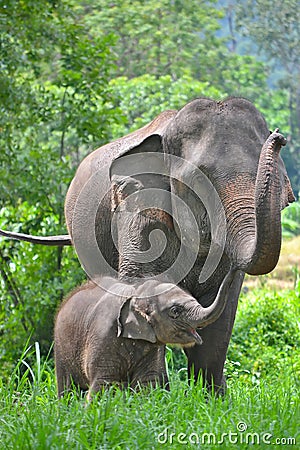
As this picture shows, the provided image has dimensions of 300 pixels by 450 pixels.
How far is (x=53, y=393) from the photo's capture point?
5344mm

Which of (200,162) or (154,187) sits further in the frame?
(154,187)

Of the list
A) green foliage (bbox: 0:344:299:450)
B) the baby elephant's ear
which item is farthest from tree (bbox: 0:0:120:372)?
green foliage (bbox: 0:344:299:450)

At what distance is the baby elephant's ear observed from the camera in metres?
4.30

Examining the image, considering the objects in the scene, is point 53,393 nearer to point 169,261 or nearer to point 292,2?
point 169,261

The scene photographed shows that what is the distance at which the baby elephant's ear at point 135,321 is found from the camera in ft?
14.1

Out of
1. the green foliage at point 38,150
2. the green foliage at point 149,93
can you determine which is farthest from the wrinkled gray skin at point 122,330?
the green foliage at point 149,93

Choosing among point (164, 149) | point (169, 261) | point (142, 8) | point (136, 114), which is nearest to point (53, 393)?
point (169, 261)

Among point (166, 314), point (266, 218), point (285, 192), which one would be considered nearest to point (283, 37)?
point (285, 192)

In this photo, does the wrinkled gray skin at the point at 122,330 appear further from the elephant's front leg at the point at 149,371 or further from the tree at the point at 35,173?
the tree at the point at 35,173

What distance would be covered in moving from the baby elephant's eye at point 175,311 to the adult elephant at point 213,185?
314 mm

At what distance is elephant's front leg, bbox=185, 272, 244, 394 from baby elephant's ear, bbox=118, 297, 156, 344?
0.62 m

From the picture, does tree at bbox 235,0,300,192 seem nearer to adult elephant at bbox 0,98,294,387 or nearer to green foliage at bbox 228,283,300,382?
green foliage at bbox 228,283,300,382

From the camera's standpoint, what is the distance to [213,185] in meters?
4.20

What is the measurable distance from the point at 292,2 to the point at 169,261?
19.4 meters
